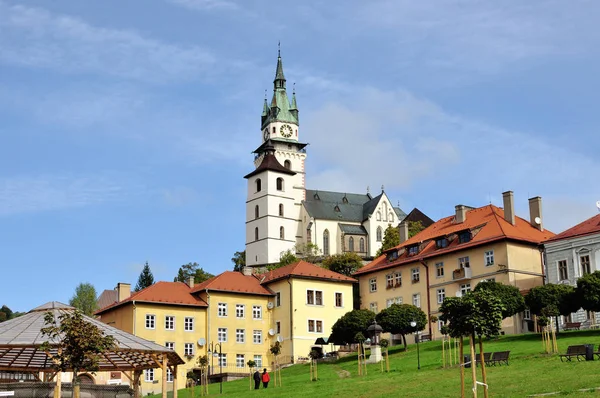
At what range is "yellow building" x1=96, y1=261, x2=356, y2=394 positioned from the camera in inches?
2749

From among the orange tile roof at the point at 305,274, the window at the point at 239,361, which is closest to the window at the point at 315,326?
the orange tile roof at the point at 305,274

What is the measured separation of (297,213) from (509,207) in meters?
76.8

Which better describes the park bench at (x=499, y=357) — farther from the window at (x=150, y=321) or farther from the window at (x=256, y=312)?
the window at (x=256, y=312)

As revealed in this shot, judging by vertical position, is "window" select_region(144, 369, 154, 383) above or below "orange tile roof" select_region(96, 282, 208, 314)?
below

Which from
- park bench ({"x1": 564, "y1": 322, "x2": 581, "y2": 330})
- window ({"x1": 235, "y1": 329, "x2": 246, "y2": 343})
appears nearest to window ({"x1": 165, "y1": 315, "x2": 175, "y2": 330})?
window ({"x1": 235, "y1": 329, "x2": 246, "y2": 343})

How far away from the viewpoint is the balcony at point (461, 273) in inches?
2712

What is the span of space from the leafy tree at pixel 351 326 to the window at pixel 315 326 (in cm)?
1015

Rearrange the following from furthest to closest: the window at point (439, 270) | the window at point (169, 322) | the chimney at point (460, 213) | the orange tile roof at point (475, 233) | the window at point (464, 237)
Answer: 1. the chimney at point (460, 213)
2. the window at point (439, 270)
3. the window at point (464, 237)
4. the window at point (169, 322)
5. the orange tile roof at point (475, 233)

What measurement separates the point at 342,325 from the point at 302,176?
9063cm

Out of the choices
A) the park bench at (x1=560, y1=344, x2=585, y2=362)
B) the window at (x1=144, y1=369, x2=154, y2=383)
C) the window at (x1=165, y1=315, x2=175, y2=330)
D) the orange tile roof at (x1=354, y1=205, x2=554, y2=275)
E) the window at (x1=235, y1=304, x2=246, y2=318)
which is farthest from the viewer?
the window at (x1=235, y1=304, x2=246, y2=318)

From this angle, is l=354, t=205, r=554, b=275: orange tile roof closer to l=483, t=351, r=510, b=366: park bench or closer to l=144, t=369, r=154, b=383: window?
l=144, t=369, r=154, b=383: window

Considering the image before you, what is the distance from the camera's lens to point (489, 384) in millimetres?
32156

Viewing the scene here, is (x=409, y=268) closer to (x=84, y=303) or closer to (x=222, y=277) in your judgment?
(x=222, y=277)

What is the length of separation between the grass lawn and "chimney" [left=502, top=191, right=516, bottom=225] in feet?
59.2
